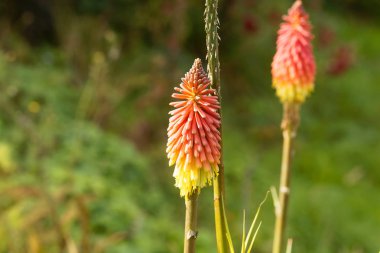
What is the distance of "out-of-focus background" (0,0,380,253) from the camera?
4715mm

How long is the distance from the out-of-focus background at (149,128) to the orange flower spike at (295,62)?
4.87 ft

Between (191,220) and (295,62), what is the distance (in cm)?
115

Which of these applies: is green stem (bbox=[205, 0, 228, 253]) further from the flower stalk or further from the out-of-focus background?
the out-of-focus background

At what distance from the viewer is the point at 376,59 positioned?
1134cm

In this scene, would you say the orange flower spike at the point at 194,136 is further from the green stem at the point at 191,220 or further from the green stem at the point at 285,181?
the green stem at the point at 285,181

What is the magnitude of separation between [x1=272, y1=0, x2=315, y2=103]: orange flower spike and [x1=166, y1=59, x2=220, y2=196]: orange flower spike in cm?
99

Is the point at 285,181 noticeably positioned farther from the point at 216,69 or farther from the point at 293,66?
the point at 216,69

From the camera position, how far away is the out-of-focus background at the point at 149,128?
4.71 metres

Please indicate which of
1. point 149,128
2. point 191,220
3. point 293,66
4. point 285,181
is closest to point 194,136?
point 191,220

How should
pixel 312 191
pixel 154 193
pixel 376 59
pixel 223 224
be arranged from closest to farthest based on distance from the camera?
1. pixel 223 224
2. pixel 154 193
3. pixel 312 191
4. pixel 376 59

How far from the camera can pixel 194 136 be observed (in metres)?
1.36

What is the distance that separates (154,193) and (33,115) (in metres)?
1.57

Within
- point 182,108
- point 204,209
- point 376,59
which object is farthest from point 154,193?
point 376,59

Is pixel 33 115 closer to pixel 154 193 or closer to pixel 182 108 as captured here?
pixel 154 193
